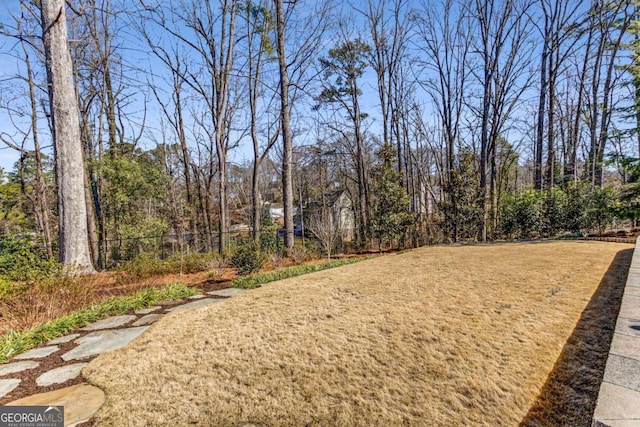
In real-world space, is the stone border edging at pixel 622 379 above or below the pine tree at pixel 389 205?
below

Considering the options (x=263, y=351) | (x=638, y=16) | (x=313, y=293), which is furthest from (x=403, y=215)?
(x=638, y=16)

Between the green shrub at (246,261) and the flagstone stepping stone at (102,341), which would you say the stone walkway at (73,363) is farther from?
the green shrub at (246,261)

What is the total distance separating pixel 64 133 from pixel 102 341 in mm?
3997

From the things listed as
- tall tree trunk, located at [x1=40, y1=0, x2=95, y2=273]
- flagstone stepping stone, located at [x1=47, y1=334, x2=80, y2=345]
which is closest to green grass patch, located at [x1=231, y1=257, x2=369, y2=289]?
flagstone stepping stone, located at [x1=47, y1=334, x2=80, y2=345]

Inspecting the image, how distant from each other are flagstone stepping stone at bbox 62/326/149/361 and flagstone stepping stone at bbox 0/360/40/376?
0.18m

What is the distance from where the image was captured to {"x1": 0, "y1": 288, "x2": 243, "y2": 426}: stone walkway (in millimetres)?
1743

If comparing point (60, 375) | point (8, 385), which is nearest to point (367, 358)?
point (60, 375)

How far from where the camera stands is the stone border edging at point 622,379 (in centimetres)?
122

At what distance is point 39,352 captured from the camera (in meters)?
2.42

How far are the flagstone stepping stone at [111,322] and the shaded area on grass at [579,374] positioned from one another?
3.58 metres

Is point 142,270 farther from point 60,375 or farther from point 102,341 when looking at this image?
point 60,375

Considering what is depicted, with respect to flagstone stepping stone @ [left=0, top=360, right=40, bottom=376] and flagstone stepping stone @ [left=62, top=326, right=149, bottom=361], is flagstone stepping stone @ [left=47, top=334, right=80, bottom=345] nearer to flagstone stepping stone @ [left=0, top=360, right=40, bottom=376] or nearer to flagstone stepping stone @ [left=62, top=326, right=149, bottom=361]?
flagstone stepping stone @ [left=62, top=326, right=149, bottom=361]

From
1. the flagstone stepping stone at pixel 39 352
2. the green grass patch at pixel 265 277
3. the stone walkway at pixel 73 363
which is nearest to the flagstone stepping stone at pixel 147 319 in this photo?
the stone walkway at pixel 73 363

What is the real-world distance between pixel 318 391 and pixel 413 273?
3.10 meters
